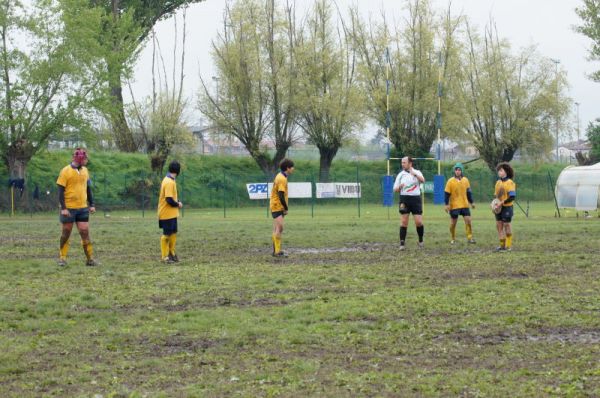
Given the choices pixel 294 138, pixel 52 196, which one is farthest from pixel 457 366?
pixel 294 138

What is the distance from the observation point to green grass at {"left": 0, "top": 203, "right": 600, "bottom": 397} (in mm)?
7344

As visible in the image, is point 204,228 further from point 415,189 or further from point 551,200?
point 551,200

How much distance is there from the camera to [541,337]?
903 cm

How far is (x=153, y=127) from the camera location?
61.2m

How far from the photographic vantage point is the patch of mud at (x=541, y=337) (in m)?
8.82

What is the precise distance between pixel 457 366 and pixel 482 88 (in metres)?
59.8

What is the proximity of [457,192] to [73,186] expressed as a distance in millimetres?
9350

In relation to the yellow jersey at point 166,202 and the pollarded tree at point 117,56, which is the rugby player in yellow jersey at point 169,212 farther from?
the pollarded tree at point 117,56

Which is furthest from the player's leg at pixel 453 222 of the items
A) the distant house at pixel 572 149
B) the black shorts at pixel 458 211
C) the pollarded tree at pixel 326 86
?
the distant house at pixel 572 149

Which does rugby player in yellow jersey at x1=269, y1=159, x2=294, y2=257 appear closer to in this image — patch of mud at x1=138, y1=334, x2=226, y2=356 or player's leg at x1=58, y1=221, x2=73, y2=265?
player's leg at x1=58, y1=221, x2=73, y2=265

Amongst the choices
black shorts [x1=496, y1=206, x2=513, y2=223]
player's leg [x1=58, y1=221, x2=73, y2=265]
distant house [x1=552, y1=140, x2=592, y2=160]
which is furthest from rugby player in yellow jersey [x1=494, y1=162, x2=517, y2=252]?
distant house [x1=552, y1=140, x2=592, y2=160]

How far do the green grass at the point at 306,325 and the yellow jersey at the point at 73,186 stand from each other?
1146 mm

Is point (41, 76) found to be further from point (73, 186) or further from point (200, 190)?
point (73, 186)

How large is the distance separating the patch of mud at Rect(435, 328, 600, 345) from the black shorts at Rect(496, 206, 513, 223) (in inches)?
371
